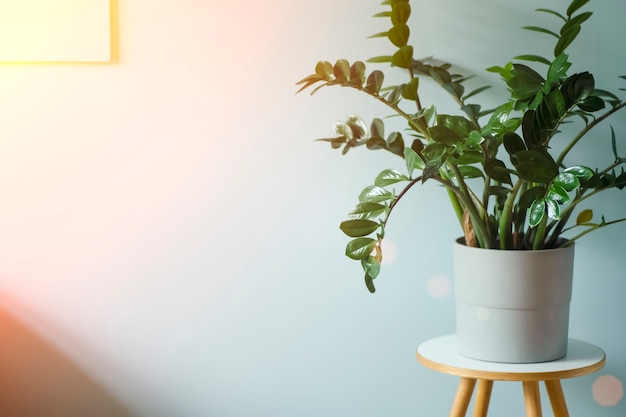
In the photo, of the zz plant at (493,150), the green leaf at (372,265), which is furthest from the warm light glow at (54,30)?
the green leaf at (372,265)

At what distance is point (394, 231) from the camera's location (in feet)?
5.42

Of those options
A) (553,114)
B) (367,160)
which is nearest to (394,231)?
(367,160)

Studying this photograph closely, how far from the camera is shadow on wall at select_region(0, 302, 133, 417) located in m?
1.76

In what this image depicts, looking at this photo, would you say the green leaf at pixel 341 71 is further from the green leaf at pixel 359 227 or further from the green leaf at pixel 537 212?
the green leaf at pixel 537 212

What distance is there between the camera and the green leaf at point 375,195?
1318mm

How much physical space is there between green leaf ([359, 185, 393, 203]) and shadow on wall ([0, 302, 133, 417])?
798 mm

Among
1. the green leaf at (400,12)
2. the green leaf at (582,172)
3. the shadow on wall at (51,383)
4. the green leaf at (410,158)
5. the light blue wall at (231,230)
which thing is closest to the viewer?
the green leaf at (582,172)

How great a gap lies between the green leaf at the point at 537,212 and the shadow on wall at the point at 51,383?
1.03m

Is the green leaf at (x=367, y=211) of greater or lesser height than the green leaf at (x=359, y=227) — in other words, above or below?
above

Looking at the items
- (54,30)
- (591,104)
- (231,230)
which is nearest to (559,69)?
(591,104)

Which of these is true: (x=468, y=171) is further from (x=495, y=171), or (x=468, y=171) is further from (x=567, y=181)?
(x=567, y=181)

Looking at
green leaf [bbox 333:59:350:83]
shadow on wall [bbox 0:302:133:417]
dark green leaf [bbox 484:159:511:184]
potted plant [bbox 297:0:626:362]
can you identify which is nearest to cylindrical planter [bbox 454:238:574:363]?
potted plant [bbox 297:0:626:362]

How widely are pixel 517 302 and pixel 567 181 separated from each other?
0.27 metres

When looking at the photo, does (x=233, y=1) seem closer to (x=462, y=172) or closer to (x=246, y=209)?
(x=246, y=209)
